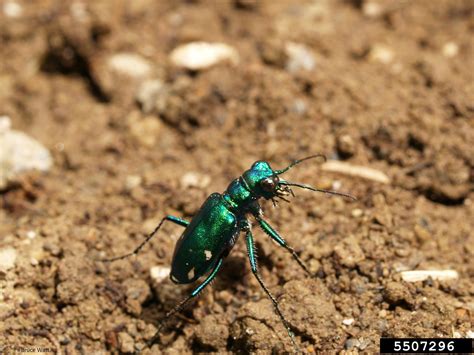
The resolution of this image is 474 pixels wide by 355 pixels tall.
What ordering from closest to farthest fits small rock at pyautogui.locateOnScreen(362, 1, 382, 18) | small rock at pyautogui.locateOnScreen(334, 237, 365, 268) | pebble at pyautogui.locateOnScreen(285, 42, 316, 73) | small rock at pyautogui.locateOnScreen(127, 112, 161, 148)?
small rock at pyautogui.locateOnScreen(334, 237, 365, 268)
small rock at pyautogui.locateOnScreen(127, 112, 161, 148)
pebble at pyautogui.locateOnScreen(285, 42, 316, 73)
small rock at pyautogui.locateOnScreen(362, 1, 382, 18)

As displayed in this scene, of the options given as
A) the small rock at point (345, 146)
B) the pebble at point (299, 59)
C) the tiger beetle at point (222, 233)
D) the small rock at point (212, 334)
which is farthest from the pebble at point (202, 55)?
the small rock at point (212, 334)

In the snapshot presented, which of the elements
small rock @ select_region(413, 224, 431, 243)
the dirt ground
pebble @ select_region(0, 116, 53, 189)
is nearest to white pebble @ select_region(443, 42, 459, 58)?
the dirt ground

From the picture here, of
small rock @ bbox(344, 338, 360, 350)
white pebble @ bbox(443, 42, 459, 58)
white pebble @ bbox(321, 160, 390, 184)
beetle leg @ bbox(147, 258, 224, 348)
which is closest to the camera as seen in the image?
small rock @ bbox(344, 338, 360, 350)

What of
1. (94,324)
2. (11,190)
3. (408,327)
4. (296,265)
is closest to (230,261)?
(296,265)

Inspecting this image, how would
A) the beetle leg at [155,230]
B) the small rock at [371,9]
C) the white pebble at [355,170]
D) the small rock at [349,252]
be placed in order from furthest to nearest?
the small rock at [371,9], the white pebble at [355,170], the beetle leg at [155,230], the small rock at [349,252]

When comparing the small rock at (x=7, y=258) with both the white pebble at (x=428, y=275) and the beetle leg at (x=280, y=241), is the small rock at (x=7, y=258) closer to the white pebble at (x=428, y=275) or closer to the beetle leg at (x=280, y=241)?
the beetle leg at (x=280, y=241)

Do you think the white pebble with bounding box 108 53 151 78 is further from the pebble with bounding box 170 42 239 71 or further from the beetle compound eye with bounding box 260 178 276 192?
the beetle compound eye with bounding box 260 178 276 192

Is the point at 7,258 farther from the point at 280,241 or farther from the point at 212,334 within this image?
the point at 280,241
